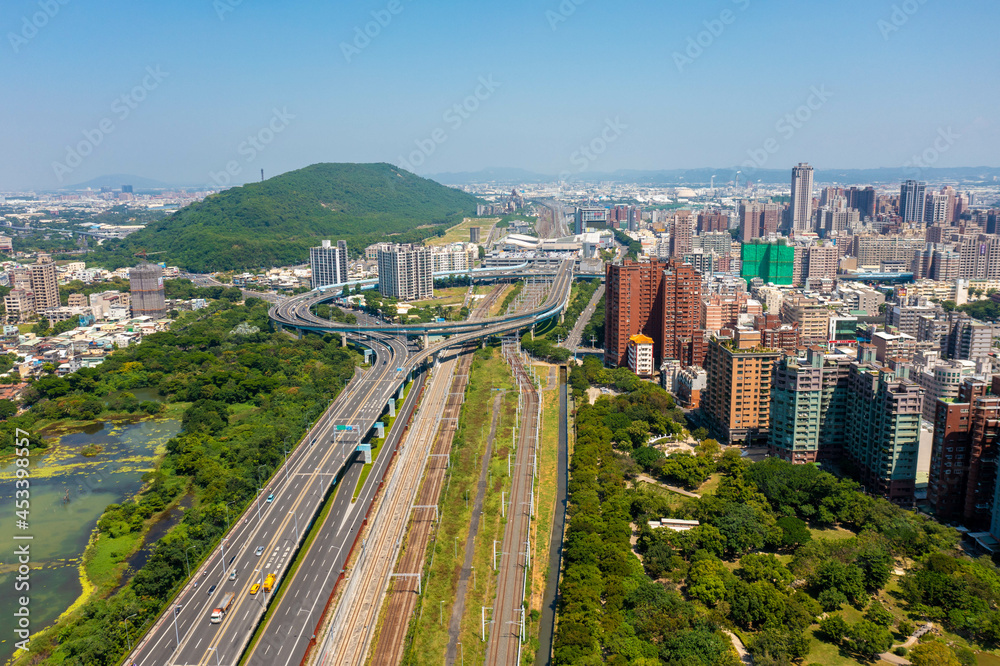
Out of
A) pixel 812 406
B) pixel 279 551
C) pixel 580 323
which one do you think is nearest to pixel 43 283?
pixel 580 323

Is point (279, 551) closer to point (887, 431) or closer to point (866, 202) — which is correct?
point (887, 431)

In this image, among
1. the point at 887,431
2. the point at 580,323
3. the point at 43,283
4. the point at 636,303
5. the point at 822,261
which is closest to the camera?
the point at 887,431

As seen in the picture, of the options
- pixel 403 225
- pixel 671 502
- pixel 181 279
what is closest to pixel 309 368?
pixel 671 502

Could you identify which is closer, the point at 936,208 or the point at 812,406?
the point at 812,406

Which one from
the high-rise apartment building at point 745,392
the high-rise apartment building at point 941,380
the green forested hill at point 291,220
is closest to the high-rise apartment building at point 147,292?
the green forested hill at point 291,220

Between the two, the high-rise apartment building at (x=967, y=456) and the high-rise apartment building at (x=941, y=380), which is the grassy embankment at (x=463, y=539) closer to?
the high-rise apartment building at (x=967, y=456)

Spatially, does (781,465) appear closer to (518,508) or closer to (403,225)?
(518,508)
